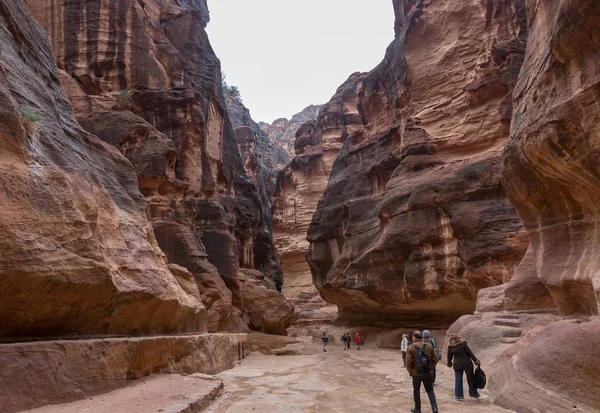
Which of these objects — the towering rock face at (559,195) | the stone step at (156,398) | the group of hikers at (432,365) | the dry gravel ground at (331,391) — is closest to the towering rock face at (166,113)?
the dry gravel ground at (331,391)

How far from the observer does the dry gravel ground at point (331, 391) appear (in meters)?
7.95

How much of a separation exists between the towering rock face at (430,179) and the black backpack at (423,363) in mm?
12261

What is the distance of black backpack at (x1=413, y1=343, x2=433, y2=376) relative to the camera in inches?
272

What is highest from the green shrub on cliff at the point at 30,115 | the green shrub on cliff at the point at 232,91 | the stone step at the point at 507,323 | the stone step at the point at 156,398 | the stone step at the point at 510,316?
the green shrub on cliff at the point at 232,91

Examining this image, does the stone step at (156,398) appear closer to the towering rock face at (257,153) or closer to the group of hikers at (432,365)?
the group of hikers at (432,365)

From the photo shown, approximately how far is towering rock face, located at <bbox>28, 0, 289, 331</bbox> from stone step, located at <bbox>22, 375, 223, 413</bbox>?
11.5 meters

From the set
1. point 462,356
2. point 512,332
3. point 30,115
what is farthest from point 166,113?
point 462,356

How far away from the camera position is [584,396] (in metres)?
5.72

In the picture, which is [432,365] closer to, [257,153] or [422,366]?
[422,366]

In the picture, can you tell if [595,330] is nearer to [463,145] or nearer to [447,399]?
[447,399]

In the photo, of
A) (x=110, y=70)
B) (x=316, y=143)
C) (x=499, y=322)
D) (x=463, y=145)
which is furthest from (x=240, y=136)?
(x=499, y=322)

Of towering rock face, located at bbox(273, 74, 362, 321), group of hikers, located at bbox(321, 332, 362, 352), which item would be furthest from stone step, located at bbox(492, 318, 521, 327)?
towering rock face, located at bbox(273, 74, 362, 321)

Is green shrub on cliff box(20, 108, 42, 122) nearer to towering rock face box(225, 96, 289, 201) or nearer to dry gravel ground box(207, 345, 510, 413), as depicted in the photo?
dry gravel ground box(207, 345, 510, 413)

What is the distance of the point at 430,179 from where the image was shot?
21.3 metres
